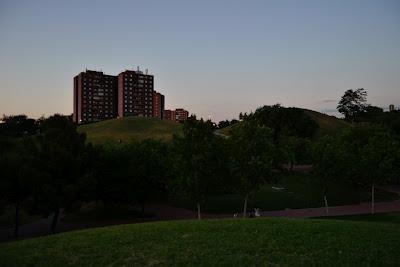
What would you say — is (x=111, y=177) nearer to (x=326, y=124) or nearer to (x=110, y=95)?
(x=326, y=124)

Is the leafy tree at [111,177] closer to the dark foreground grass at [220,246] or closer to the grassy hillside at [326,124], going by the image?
the dark foreground grass at [220,246]

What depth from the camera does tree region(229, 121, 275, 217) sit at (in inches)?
1210

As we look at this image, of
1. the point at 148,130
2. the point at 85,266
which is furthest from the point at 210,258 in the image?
the point at 148,130

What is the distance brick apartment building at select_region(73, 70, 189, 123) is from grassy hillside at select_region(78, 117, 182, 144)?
60184mm

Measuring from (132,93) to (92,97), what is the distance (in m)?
17.3

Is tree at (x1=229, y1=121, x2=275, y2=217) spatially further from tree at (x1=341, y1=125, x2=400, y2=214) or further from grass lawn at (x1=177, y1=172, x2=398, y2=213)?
tree at (x1=341, y1=125, x2=400, y2=214)

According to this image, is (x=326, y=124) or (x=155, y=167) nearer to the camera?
(x=155, y=167)

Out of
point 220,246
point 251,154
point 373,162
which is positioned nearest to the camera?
point 220,246

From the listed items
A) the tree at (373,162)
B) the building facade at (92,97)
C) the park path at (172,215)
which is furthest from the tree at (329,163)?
the building facade at (92,97)

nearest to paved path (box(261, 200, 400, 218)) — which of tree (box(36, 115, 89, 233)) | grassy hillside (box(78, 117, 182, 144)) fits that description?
tree (box(36, 115, 89, 233))

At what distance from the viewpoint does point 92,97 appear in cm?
17138

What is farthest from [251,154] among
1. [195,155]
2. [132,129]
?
[132,129]

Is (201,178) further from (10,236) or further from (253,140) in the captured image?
(10,236)

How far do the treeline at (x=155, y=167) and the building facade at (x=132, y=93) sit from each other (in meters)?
140
